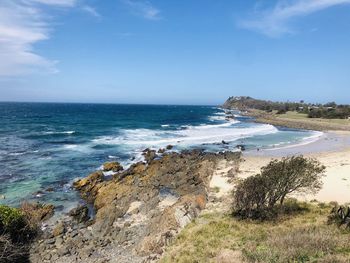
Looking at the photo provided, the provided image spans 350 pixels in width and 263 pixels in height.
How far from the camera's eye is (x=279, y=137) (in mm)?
60375

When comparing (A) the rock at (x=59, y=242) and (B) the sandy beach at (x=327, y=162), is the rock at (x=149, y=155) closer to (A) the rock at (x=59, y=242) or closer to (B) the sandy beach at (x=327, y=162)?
(B) the sandy beach at (x=327, y=162)

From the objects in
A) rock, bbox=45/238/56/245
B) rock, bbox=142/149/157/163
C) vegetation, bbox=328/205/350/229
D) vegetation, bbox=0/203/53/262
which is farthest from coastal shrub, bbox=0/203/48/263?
rock, bbox=142/149/157/163

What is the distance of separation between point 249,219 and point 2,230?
12.1 m

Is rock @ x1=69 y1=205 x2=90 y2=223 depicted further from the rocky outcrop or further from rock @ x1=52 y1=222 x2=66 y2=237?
rock @ x1=52 y1=222 x2=66 y2=237

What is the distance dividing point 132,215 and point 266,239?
10099 mm

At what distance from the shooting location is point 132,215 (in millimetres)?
22000

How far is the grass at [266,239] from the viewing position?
1179 centimetres

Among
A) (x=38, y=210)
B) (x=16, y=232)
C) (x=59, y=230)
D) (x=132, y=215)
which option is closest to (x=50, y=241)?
(x=59, y=230)

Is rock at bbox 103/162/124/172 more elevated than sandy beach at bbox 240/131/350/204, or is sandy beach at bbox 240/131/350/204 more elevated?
sandy beach at bbox 240/131/350/204

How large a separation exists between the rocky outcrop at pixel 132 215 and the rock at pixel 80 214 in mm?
608

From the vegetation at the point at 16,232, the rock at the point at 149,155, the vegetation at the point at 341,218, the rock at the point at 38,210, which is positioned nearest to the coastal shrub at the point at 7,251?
the vegetation at the point at 16,232

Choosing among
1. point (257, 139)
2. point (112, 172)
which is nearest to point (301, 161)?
point (112, 172)

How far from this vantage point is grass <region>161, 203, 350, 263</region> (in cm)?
1179

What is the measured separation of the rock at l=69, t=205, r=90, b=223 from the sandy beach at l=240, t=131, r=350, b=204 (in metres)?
13.2
